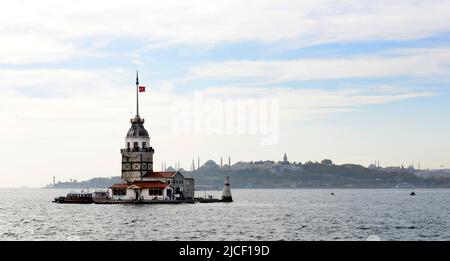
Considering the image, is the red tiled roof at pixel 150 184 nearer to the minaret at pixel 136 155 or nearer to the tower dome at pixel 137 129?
the minaret at pixel 136 155

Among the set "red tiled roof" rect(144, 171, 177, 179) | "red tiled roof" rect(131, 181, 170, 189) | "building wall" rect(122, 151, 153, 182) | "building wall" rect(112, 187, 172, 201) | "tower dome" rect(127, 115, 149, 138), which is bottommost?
"building wall" rect(112, 187, 172, 201)

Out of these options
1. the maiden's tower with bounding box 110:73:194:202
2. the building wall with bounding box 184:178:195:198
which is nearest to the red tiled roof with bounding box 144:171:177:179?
the maiden's tower with bounding box 110:73:194:202

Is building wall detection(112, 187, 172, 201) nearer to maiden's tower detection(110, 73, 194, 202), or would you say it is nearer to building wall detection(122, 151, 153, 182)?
maiden's tower detection(110, 73, 194, 202)

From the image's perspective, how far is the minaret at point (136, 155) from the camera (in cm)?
15825

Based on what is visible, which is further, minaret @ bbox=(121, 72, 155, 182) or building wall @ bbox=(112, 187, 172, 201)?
minaret @ bbox=(121, 72, 155, 182)

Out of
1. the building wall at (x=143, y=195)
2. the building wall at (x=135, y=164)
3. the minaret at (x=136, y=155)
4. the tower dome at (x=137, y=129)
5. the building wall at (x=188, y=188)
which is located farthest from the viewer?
the building wall at (x=188, y=188)

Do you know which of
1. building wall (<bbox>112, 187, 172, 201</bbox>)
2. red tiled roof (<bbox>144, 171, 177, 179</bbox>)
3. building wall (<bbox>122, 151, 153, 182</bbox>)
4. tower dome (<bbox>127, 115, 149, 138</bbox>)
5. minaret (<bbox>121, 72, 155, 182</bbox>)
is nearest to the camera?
building wall (<bbox>112, 187, 172, 201</bbox>)

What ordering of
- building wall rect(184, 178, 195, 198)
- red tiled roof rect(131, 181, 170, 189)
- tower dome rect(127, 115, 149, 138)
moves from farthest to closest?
building wall rect(184, 178, 195, 198) < tower dome rect(127, 115, 149, 138) < red tiled roof rect(131, 181, 170, 189)

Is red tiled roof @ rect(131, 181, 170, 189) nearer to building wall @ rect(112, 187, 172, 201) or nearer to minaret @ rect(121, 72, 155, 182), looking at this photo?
building wall @ rect(112, 187, 172, 201)

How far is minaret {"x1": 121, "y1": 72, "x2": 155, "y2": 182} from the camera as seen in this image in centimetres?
15825

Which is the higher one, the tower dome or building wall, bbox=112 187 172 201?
the tower dome

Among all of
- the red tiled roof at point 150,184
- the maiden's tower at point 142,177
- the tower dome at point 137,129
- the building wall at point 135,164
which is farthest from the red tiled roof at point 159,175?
the tower dome at point 137,129

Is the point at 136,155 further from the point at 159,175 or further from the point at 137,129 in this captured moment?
the point at 159,175
